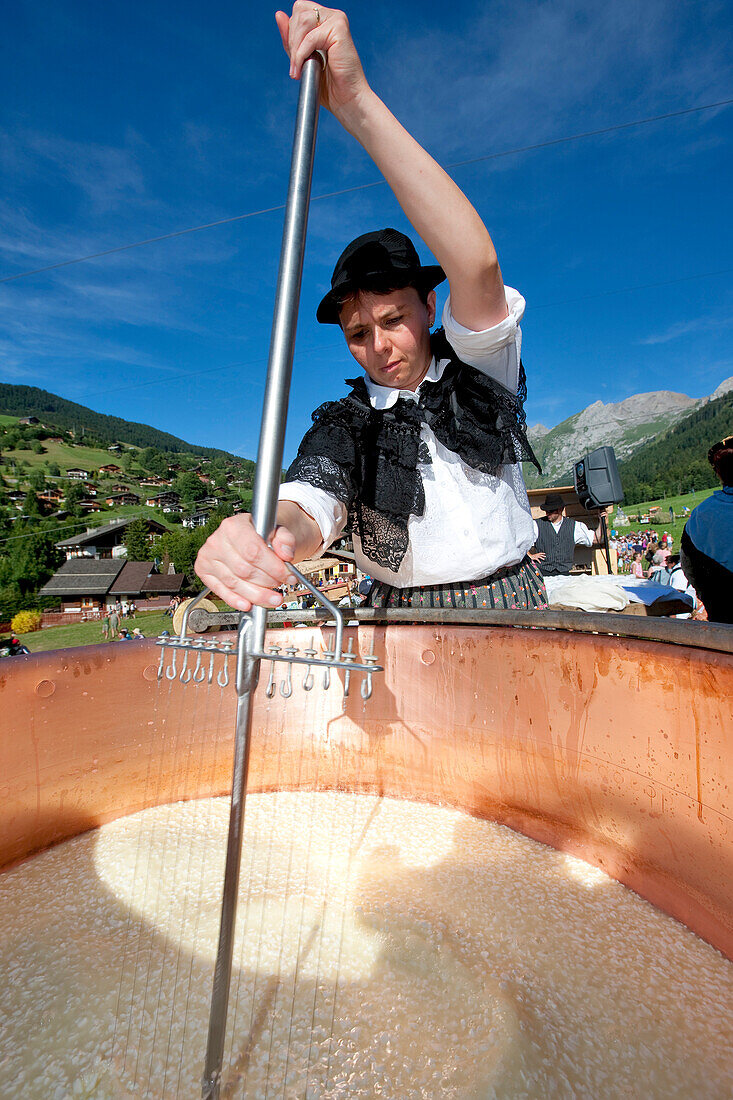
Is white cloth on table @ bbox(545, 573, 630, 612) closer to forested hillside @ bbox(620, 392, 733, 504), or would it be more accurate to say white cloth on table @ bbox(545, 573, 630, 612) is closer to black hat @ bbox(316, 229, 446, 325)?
black hat @ bbox(316, 229, 446, 325)

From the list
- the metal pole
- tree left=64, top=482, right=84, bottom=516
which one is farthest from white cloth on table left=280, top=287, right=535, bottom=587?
tree left=64, top=482, right=84, bottom=516

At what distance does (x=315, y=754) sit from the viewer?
3.52 ft

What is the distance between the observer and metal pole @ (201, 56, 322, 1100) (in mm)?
481

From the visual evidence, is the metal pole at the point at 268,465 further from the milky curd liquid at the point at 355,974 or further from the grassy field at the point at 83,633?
the grassy field at the point at 83,633

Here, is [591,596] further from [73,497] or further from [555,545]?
[73,497]

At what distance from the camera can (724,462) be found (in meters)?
1.85

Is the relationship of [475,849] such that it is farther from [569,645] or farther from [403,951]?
[569,645]

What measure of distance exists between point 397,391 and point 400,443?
105 millimetres

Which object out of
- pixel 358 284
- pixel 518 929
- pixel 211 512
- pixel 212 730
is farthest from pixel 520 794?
pixel 211 512

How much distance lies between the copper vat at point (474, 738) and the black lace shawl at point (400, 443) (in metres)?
0.20

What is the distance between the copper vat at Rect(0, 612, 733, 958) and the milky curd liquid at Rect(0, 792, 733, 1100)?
0.07 m

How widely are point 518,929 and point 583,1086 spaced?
0.19 metres

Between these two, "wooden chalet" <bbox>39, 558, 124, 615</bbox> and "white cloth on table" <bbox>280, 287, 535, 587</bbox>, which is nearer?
"white cloth on table" <bbox>280, 287, 535, 587</bbox>

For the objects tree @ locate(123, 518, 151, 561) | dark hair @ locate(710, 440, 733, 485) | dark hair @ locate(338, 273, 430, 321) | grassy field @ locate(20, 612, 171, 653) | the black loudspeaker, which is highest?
tree @ locate(123, 518, 151, 561)
